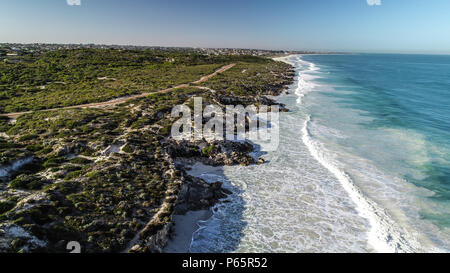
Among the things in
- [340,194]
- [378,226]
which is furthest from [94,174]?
[378,226]

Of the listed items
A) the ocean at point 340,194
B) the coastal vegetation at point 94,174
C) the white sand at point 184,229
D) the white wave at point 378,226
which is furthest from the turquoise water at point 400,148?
the white sand at point 184,229

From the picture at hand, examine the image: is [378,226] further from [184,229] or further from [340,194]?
[184,229]

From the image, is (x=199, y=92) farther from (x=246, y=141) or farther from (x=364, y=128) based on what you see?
(x=364, y=128)

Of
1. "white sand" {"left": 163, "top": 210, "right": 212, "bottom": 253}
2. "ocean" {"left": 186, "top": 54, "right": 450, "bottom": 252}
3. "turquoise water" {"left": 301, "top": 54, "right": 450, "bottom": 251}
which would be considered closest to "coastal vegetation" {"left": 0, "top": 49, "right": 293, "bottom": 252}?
"white sand" {"left": 163, "top": 210, "right": 212, "bottom": 253}

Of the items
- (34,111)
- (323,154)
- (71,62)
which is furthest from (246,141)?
(71,62)

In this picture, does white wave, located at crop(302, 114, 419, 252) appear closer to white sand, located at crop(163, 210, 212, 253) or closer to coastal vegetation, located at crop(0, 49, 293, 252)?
coastal vegetation, located at crop(0, 49, 293, 252)

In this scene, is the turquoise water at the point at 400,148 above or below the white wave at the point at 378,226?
above

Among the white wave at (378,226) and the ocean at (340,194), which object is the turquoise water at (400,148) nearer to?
the ocean at (340,194)
